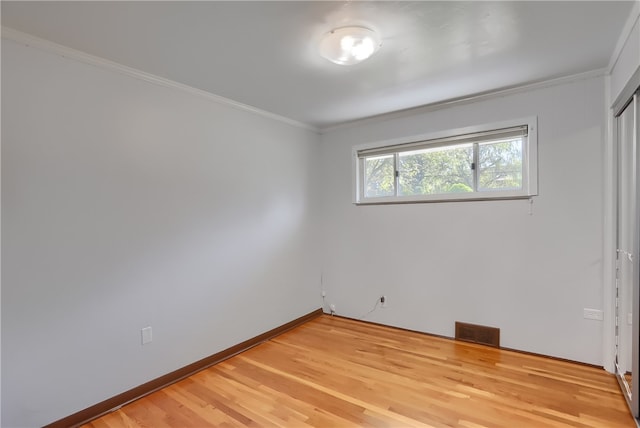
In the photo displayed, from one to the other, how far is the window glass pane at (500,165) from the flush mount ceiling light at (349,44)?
1.65 metres

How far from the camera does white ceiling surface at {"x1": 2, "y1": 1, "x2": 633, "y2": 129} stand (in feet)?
5.42

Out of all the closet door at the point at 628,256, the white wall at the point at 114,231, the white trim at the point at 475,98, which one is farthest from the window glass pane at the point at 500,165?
the white wall at the point at 114,231

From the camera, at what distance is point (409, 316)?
3443mm

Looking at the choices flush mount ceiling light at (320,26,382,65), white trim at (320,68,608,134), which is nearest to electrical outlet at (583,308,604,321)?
white trim at (320,68,608,134)

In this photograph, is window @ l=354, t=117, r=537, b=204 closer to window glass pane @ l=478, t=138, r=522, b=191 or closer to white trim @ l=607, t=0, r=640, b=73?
window glass pane @ l=478, t=138, r=522, b=191

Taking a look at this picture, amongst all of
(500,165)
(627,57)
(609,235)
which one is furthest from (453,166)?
(627,57)

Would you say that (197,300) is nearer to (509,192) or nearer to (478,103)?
(509,192)

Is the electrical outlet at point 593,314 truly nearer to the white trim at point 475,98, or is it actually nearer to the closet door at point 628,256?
the closet door at point 628,256

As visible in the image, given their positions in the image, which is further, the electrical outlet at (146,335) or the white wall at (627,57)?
the electrical outlet at (146,335)

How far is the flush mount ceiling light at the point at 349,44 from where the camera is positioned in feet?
5.99

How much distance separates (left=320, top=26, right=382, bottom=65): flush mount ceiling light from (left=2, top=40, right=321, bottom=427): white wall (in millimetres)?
1339

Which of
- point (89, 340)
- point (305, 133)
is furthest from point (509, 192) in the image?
point (89, 340)

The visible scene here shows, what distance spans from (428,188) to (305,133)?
5.21 ft

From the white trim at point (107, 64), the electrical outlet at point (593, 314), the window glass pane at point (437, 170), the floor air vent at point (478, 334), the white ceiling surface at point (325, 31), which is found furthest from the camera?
the window glass pane at point (437, 170)
